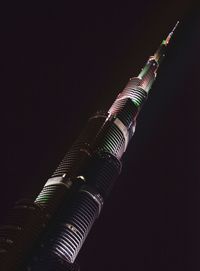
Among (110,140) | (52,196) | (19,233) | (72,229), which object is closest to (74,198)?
(52,196)

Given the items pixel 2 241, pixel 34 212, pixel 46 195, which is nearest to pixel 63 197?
pixel 46 195

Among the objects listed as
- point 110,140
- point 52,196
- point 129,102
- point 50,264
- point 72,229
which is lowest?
point 50,264

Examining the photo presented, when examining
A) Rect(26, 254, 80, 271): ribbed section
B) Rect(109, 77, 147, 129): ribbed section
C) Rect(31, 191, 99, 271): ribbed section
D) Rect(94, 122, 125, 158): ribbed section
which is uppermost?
Rect(109, 77, 147, 129): ribbed section

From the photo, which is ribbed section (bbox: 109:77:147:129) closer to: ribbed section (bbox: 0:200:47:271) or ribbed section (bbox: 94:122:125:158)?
ribbed section (bbox: 94:122:125:158)

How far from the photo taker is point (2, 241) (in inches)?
3255

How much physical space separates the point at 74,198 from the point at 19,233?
19028 mm

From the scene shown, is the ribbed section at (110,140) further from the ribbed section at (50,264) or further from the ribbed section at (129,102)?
the ribbed section at (50,264)

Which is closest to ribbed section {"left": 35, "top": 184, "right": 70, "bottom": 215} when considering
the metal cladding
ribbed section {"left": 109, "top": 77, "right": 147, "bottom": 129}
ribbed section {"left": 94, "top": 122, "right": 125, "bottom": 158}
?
the metal cladding

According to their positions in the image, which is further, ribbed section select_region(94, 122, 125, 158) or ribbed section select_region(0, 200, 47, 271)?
ribbed section select_region(94, 122, 125, 158)

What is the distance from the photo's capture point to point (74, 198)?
10062 centimetres

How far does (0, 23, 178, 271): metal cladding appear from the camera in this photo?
84.0 m

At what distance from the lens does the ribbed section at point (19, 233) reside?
80.2 m

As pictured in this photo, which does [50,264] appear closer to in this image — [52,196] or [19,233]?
[19,233]

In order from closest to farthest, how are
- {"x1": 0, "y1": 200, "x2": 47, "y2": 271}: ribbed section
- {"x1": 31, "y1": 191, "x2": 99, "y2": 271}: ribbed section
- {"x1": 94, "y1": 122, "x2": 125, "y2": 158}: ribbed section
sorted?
{"x1": 0, "y1": 200, "x2": 47, "y2": 271}: ribbed section
{"x1": 31, "y1": 191, "x2": 99, "y2": 271}: ribbed section
{"x1": 94, "y1": 122, "x2": 125, "y2": 158}: ribbed section
